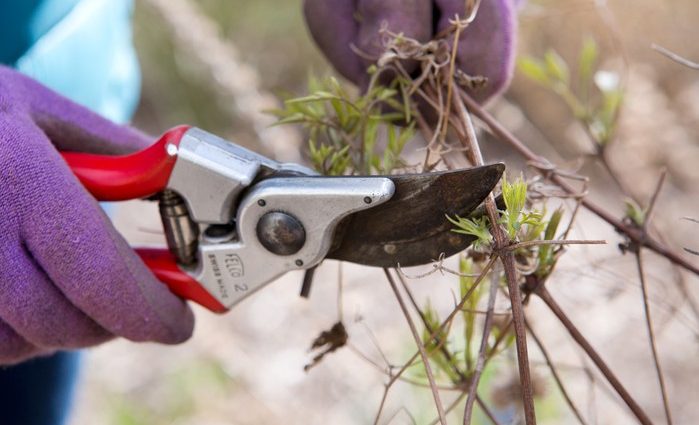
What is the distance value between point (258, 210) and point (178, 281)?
15cm

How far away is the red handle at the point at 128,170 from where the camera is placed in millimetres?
847

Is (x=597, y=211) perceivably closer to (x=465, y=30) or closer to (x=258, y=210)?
(x=465, y=30)

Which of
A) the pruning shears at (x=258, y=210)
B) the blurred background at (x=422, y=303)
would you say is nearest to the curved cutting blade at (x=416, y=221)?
the pruning shears at (x=258, y=210)

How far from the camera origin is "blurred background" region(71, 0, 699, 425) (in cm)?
185

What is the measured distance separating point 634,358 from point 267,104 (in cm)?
114

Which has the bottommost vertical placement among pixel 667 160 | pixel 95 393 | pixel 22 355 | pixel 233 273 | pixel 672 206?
pixel 95 393

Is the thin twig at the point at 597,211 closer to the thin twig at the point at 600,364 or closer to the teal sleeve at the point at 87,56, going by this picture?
the thin twig at the point at 600,364

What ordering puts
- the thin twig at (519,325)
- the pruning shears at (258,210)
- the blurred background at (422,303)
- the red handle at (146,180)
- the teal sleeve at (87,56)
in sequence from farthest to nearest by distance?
the blurred background at (422,303)
the teal sleeve at (87,56)
the red handle at (146,180)
the pruning shears at (258,210)
the thin twig at (519,325)

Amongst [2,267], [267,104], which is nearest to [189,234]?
[2,267]

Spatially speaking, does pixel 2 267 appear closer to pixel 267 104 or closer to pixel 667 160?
pixel 267 104

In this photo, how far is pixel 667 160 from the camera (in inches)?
97.0

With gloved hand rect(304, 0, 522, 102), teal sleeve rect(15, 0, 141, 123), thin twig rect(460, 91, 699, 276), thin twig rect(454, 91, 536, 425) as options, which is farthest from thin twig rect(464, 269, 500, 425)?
teal sleeve rect(15, 0, 141, 123)

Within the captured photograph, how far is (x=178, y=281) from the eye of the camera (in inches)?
36.1

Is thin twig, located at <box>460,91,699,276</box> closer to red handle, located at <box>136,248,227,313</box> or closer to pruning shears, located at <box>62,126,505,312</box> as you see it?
pruning shears, located at <box>62,126,505,312</box>
